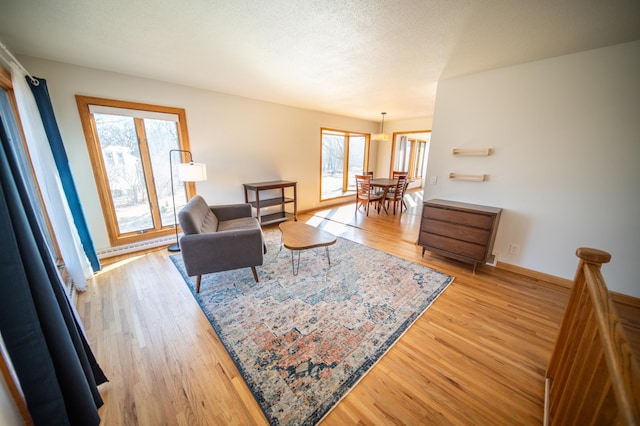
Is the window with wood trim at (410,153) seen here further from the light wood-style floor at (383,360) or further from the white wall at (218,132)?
the light wood-style floor at (383,360)

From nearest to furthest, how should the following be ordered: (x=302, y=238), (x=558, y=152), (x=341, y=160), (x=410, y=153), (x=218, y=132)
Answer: (x=558, y=152), (x=302, y=238), (x=218, y=132), (x=341, y=160), (x=410, y=153)

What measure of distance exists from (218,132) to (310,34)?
→ 8.18 feet

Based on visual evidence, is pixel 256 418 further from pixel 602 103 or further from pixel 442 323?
pixel 602 103

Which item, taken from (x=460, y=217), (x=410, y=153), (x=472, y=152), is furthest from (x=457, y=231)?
(x=410, y=153)

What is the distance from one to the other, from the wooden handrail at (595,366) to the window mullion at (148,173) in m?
4.40

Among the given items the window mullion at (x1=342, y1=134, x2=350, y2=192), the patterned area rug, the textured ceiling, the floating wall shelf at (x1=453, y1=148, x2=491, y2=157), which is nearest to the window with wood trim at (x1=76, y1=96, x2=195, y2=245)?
the textured ceiling

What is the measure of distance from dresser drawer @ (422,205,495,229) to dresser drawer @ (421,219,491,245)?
0.05m

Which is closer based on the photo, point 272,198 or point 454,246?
point 454,246

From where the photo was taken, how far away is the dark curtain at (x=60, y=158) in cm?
227

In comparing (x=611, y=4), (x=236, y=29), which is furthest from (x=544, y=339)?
→ (x=236, y=29)

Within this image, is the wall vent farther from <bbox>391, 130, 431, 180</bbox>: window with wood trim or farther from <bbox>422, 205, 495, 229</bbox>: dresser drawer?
<bbox>391, 130, 431, 180</bbox>: window with wood trim

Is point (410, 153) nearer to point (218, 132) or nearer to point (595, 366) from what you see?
point (218, 132)

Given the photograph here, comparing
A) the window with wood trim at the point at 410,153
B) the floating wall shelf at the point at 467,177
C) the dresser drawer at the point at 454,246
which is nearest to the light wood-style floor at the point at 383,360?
the dresser drawer at the point at 454,246

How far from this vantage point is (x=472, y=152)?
2875 millimetres
